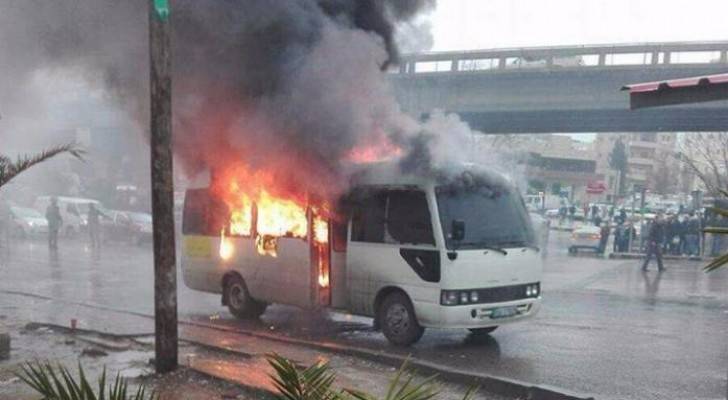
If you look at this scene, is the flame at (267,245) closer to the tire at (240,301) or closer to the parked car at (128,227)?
the tire at (240,301)

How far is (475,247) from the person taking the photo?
8.41 metres

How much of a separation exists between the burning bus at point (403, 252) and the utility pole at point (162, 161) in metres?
2.82

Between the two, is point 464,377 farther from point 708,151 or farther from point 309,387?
point 708,151

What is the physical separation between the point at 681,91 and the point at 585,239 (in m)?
21.3

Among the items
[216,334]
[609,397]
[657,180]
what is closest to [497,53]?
[216,334]

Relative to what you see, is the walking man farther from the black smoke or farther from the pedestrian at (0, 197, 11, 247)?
the black smoke

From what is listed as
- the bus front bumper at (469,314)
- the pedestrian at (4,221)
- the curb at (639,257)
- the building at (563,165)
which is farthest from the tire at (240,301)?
the building at (563,165)

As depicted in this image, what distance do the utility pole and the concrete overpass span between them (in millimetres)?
19080

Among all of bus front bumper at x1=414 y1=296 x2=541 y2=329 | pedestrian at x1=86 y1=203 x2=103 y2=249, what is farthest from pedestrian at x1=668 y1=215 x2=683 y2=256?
pedestrian at x1=86 y1=203 x2=103 y2=249

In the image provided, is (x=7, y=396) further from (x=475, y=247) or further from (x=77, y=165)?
(x=77, y=165)

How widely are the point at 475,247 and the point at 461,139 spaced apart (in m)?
1.54

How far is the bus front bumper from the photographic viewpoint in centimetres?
823

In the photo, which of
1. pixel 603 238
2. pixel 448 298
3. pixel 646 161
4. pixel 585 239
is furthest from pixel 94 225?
pixel 646 161

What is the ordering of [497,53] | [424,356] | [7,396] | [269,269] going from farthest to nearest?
[497,53] < [269,269] < [424,356] < [7,396]
